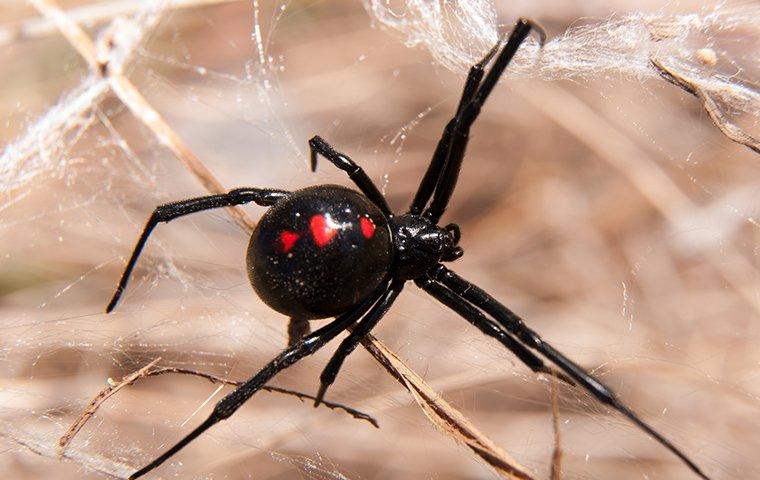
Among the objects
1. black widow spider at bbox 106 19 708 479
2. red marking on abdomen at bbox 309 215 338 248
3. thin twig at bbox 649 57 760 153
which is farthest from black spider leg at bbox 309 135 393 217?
thin twig at bbox 649 57 760 153

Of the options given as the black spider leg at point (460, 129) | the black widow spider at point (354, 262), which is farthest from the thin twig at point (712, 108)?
the black widow spider at point (354, 262)

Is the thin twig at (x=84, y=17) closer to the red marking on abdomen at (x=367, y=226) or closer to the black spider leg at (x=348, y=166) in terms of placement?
the black spider leg at (x=348, y=166)

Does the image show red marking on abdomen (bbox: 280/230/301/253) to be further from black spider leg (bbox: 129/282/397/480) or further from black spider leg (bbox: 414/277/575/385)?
black spider leg (bbox: 414/277/575/385)

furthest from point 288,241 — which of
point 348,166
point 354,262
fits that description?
point 348,166

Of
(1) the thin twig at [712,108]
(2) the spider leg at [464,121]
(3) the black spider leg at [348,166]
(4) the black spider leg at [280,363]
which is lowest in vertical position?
(4) the black spider leg at [280,363]

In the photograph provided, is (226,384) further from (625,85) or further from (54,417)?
(625,85)

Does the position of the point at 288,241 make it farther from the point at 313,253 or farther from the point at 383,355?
the point at 383,355
